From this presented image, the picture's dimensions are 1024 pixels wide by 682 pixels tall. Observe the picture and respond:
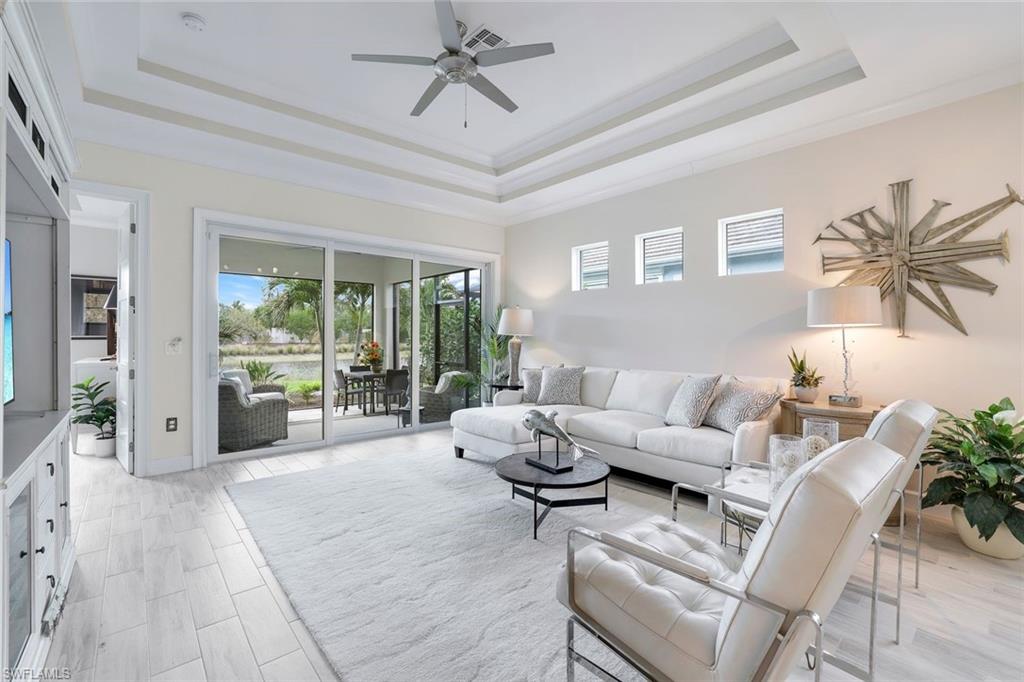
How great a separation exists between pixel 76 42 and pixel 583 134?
3.74m

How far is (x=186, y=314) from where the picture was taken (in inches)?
167

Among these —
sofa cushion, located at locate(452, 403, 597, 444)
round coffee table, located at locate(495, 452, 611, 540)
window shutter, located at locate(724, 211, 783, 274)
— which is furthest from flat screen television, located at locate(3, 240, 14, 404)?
window shutter, located at locate(724, 211, 783, 274)

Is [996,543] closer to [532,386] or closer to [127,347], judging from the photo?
[532,386]

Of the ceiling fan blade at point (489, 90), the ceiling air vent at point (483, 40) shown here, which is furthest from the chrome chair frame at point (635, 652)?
the ceiling air vent at point (483, 40)

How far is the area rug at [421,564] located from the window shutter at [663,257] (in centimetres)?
233

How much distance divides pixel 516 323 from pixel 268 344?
8.93ft

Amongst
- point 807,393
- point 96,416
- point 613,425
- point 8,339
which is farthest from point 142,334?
point 807,393

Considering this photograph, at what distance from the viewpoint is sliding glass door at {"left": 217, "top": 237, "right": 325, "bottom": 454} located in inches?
180

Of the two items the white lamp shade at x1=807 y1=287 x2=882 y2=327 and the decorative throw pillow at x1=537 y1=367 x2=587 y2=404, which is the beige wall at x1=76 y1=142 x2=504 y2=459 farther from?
the white lamp shade at x1=807 y1=287 x2=882 y2=327

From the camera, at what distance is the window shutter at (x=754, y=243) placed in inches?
163

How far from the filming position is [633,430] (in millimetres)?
3883

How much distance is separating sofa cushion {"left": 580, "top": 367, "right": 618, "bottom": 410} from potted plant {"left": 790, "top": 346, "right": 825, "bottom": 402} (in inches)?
66.4

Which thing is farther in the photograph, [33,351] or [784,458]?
[33,351]

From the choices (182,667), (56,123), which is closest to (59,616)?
(182,667)
